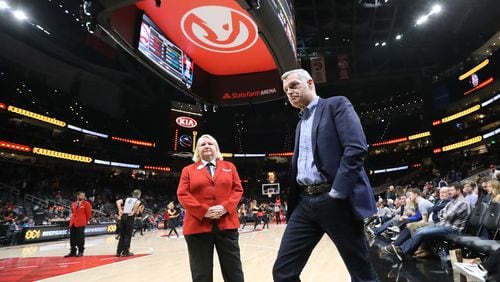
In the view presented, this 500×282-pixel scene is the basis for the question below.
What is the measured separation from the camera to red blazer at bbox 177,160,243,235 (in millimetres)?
2789

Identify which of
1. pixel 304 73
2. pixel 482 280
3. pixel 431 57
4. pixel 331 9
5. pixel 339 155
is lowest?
pixel 482 280

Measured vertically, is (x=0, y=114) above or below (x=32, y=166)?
above

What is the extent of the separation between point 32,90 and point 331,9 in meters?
17.9

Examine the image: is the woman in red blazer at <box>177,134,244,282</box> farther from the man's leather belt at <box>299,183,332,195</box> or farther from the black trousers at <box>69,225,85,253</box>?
the black trousers at <box>69,225,85,253</box>

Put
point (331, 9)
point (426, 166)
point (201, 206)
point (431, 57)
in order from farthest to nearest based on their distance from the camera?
1. point (426, 166)
2. point (431, 57)
3. point (331, 9)
4. point (201, 206)

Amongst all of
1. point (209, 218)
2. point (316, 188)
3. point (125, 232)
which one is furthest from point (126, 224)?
point (316, 188)

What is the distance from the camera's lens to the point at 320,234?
2043mm

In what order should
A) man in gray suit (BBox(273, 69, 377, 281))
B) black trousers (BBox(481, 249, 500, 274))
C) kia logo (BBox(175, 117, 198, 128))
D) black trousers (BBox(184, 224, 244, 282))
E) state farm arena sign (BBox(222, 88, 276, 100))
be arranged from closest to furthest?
man in gray suit (BBox(273, 69, 377, 281)) → black trousers (BBox(184, 224, 244, 282)) → black trousers (BBox(481, 249, 500, 274)) → state farm arena sign (BBox(222, 88, 276, 100)) → kia logo (BBox(175, 117, 198, 128))

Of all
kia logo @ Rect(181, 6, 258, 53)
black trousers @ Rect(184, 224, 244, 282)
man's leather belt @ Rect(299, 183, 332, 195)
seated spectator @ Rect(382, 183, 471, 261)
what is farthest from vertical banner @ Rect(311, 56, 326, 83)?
man's leather belt @ Rect(299, 183, 332, 195)

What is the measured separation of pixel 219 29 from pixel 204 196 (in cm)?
271

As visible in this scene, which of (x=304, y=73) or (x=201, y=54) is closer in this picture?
(x=304, y=73)

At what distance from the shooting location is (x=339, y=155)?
6.35 ft

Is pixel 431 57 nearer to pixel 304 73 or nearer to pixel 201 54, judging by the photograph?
pixel 201 54

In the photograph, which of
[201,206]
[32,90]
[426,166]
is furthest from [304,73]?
[426,166]
